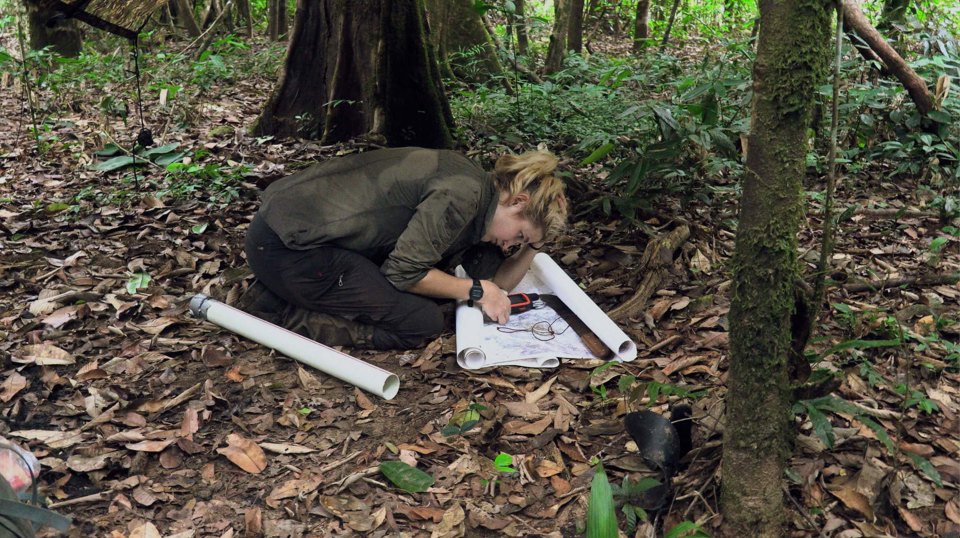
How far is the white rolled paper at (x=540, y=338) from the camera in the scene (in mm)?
3635

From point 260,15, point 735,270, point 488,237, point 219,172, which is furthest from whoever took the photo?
point 260,15

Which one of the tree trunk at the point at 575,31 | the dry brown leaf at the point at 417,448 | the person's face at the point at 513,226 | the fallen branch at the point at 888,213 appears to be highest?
the tree trunk at the point at 575,31

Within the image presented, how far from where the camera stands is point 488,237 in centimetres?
392

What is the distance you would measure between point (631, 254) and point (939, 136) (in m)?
2.28

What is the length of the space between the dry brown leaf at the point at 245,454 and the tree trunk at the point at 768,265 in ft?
5.61

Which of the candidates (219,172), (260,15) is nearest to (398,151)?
(219,172)

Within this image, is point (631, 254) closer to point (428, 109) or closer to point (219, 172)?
point (428, 109)

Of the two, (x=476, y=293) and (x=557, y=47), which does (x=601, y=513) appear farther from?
(x=557, y=47)

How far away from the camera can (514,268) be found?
→ 13.8ft

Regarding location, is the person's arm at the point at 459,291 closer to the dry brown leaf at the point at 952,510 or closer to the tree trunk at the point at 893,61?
the dry brown leaf at the point at 952,510

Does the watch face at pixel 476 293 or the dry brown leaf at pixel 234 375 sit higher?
the watch face at pixel 476 293

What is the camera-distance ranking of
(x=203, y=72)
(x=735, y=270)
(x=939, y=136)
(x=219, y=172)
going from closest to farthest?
(x=735, y=270) → (x=939, y=136) → (x=219, y=172) → (x=203, y=72)

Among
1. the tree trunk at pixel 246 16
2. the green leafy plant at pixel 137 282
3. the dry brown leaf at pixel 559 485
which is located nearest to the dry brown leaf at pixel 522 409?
the dry brown leaf at pixel 559 485

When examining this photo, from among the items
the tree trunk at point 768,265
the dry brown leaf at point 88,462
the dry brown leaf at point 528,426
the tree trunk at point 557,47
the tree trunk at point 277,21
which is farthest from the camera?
the tree trunk at point 277,21
